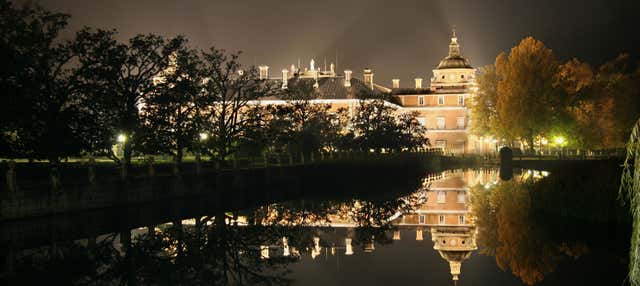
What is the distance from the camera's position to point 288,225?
75.2ft

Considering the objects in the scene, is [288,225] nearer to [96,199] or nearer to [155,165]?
[96,199]

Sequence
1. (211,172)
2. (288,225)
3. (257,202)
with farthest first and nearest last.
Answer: (211,172) → (257,202) → (288,225)

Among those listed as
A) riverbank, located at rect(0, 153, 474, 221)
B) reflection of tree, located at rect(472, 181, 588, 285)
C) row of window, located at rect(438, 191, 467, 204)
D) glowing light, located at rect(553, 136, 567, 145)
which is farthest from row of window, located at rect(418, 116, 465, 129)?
reflection of tree, located at rect(472, 181, 588, 285)

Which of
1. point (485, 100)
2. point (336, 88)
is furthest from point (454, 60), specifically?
point (485, 100)

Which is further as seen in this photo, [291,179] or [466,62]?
[466,62]

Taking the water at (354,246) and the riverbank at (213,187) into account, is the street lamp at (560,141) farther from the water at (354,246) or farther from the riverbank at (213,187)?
the water at (354,246)

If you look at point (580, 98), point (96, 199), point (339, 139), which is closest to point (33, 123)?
point (96, 199)

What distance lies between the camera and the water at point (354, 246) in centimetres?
1401

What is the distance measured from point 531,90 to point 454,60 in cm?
7118

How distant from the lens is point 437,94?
126438 millimetres

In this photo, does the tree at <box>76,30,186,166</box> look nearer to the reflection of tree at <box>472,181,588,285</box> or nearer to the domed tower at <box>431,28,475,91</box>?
the reflection of tree at <box>472,181,588,285</box>

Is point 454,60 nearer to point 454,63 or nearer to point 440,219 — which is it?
point 454,63

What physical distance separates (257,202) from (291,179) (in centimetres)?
1146

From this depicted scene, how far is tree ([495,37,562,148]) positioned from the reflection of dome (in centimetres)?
4924
